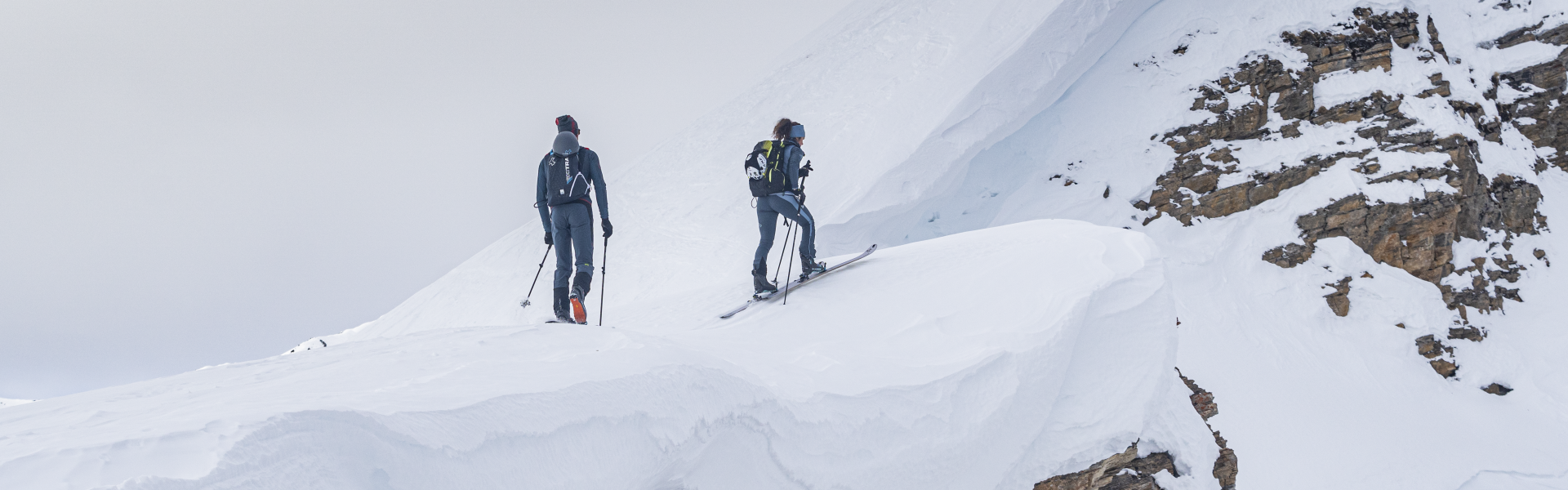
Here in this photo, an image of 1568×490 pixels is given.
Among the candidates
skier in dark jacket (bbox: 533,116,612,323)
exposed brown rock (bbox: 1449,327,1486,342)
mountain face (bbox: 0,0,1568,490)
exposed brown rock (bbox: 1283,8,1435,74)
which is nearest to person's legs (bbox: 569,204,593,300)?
skier in dark jacket (bbox: 533,116,612,323)

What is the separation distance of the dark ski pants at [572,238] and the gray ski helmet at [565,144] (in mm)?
428

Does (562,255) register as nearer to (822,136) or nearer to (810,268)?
(810,268)

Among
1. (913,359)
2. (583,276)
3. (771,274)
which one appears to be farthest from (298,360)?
Result: (771,274)

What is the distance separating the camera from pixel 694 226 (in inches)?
603

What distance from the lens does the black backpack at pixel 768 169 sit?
7480 millimetres

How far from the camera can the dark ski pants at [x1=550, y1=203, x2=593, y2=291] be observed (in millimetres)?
5887

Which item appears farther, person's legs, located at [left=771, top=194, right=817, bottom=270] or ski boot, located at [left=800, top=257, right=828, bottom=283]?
ski boot, located at [left=800, top=257, right=828, bottom=283]

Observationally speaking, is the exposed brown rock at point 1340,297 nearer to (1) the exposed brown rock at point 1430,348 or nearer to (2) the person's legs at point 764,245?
(1) the exposed brown rock at point 1430,348

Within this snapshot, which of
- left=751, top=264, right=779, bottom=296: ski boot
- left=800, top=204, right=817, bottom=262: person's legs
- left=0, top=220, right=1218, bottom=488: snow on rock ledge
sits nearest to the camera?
left=0, top=220, right=1218, bottom=488: snow on rock ledge

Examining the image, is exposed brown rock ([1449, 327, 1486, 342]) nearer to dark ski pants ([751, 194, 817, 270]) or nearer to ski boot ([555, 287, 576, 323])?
dark ski pants ([751, 194, 817, 270])

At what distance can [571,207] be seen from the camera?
5926mm

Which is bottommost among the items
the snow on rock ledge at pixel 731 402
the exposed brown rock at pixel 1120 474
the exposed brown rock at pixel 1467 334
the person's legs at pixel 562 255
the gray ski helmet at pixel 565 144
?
the exposed brown rock at pixel 1467 334

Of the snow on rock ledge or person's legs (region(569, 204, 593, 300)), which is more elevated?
person's legs (region(569, 204, 593, 300))

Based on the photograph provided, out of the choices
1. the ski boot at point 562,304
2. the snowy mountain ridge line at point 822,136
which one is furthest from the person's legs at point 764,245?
the snowy mountain ridge line at point 822,136
